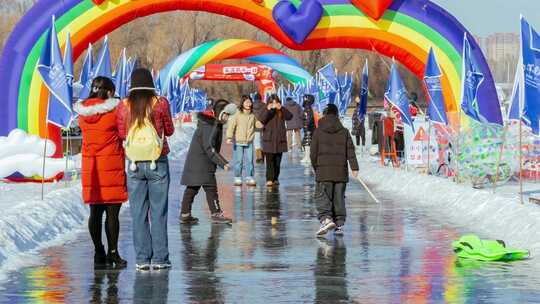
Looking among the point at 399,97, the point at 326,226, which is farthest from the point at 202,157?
the point at 399,97

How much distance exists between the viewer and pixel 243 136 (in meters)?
21.2

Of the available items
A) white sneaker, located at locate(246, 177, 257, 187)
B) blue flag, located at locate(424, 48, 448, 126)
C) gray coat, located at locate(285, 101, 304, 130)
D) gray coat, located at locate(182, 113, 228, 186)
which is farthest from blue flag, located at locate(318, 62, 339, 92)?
gray coat, located at locate(182, 113, 228, 186)

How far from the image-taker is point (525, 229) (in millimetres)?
12523

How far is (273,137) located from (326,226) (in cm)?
881

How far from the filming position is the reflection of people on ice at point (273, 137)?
2109 centimetres

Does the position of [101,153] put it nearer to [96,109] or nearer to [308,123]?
[96,109]

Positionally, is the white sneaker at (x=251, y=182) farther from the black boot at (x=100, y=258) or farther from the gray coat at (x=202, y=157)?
the black boot at (x=100, y=258)

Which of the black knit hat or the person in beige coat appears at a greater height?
the black knit hat

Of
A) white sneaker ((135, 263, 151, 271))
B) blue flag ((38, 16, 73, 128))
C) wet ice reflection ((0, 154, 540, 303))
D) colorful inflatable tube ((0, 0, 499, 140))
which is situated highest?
colorful inflatable tube ((0, 0, 499, 140))

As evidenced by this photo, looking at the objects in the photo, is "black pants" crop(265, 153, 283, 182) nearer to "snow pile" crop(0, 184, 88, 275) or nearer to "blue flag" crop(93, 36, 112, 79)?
"blue flag" crop(93, 36, 112, 79)

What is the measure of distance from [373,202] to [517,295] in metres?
8.71

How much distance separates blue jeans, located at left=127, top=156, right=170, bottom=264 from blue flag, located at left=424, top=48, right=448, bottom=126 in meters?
11.8

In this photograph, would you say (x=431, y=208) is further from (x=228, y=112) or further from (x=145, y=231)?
(x=145, y=231)

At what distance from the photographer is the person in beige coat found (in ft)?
68.8
